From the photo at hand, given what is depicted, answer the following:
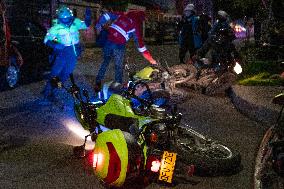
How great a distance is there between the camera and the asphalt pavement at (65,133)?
5.53m

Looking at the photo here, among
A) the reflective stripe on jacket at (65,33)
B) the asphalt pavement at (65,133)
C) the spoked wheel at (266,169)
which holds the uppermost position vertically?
the reflective stripe on jacket at (65,33)

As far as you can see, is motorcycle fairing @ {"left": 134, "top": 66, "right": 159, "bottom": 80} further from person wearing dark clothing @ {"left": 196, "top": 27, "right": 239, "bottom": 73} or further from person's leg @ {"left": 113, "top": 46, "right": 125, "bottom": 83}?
person wearing dark clothing @ {"left": 196, "top": 27, "right": 239, "bottom": 73}

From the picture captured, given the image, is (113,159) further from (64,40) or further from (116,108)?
(64,40)

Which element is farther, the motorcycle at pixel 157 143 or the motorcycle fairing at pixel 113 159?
the motorcycle at pixel 157 143

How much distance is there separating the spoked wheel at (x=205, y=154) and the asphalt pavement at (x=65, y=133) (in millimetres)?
125

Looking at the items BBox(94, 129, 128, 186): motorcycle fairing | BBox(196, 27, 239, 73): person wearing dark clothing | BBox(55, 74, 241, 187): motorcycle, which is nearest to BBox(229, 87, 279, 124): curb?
BBox(196, 27, 239, 73): person wearing dark clothing

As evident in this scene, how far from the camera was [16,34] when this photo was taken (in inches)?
504

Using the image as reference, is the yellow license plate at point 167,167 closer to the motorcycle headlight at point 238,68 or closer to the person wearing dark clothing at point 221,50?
the motorcycle headlight at point 238,68

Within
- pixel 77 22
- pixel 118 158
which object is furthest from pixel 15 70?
pixel 118 158

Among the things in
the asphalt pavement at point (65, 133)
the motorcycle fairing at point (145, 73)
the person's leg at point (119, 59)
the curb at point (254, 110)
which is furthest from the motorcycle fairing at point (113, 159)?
the person's leg at point (119, 59)

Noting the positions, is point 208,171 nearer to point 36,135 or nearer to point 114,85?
point 114,85

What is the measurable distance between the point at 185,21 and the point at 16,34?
529 cm

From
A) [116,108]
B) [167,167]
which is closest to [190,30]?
[116,108]

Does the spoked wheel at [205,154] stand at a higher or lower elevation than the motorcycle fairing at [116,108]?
lower
